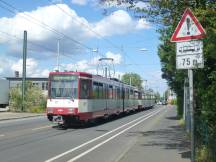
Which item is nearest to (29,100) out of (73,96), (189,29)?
(73,96)

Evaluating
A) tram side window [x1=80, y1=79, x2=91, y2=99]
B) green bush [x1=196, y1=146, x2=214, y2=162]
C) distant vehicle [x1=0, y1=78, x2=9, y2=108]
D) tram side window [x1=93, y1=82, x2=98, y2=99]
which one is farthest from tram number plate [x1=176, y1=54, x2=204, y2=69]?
distant vehicle [x1=0, y1=78, x2=9, y2=108]

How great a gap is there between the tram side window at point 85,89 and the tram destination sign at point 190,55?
18.6 meters

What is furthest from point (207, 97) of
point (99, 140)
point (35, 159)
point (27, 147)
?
point (99, 140)

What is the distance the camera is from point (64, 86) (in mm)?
27891

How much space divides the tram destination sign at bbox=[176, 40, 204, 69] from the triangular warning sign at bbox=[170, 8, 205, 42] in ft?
0.31

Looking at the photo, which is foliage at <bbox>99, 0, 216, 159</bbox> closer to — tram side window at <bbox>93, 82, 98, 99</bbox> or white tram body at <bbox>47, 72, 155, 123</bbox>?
white tram body at <bbox>47, 72, 155, 123</bbox>

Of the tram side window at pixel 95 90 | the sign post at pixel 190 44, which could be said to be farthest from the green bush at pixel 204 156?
the tram side window at pixel 95 90

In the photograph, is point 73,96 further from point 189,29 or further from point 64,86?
point 189,29

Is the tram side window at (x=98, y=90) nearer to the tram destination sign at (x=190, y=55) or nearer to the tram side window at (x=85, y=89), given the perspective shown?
the tram side window at (x=85, y=89)

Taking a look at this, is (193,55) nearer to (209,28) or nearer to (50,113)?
(209,28)

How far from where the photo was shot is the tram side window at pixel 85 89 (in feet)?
91.6

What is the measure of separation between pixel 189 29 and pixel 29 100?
49108 millimetres

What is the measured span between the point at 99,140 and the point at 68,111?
715 centimetres

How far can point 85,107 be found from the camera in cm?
2812
